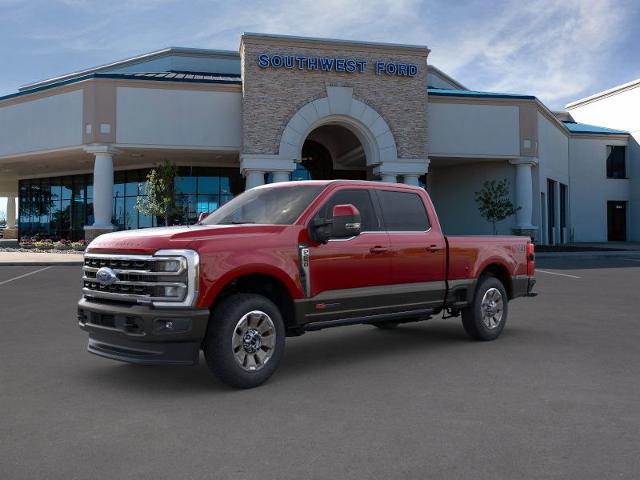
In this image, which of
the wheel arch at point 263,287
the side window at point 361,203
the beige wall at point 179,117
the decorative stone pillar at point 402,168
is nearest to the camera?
the wheel arch at point 263,287

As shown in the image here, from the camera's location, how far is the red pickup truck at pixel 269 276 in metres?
5.56

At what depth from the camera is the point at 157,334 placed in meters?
5.47

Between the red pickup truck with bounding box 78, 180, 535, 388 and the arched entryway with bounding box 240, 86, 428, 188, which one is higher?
the arched entryway with bounding box 240, 86, 428, 188

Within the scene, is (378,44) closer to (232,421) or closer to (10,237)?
(232,421)

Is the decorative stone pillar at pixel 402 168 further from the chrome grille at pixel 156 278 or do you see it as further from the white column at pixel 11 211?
the white column at pixel 11 211

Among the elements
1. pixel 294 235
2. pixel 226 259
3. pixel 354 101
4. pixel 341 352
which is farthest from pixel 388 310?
pixel 354 101

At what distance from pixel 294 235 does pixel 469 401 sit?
7.65ft

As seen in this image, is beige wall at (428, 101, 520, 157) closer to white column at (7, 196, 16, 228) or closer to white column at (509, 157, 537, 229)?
white column at (509, 157, 537, 229)

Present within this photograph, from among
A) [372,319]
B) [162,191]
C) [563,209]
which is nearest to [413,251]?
[372,319]

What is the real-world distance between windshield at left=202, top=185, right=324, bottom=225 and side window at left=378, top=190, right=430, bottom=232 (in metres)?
1.00

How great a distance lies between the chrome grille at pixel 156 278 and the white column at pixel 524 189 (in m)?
30.7

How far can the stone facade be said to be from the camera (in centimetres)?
2902

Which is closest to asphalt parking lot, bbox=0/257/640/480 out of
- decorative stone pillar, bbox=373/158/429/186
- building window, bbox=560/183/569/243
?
decorative stone pillar, bbox=373/158/429/186

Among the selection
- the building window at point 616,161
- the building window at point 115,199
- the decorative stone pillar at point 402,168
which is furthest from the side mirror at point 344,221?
the building window at point 616,161
